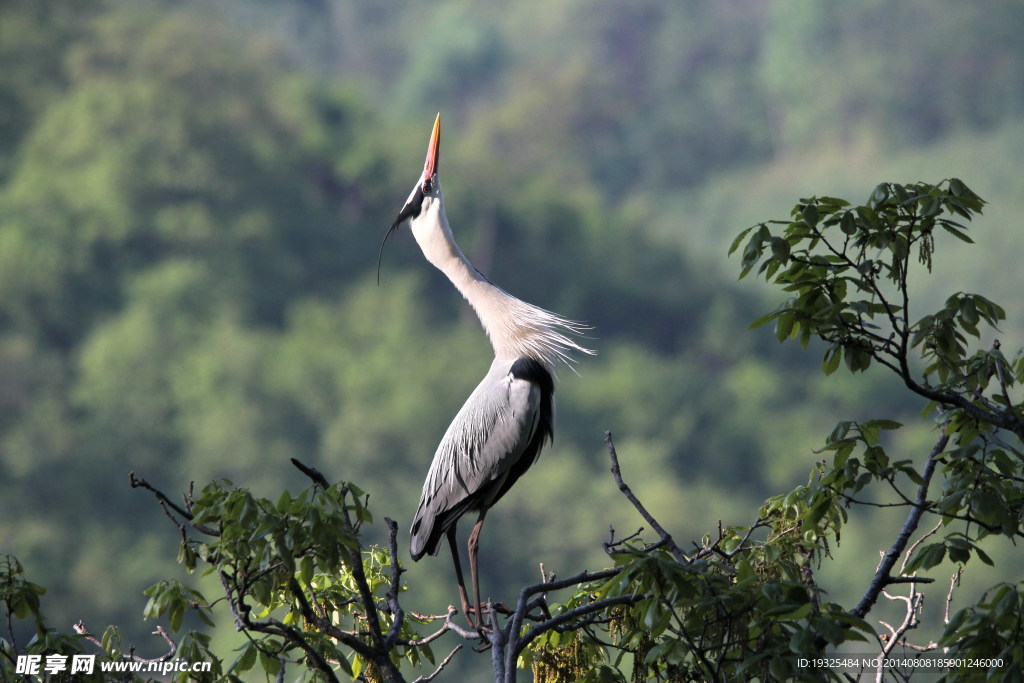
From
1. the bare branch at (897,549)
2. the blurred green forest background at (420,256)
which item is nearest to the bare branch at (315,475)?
the bare branch at (897,549)

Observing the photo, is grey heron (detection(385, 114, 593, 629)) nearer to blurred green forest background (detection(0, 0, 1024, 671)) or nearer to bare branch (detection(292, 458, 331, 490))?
bare branch (detection(292, 458, 331, 490))

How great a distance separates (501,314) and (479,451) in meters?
0.66

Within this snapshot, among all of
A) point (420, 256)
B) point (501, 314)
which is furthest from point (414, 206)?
point (420, 256)

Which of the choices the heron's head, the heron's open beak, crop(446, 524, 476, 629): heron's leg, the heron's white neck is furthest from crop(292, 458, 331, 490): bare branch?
the heron's open beak

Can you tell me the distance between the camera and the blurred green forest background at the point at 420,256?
4100 centimetres

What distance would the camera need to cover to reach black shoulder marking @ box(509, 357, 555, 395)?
5.36 metres

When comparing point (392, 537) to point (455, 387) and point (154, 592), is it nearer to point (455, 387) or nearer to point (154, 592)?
point (154, 592)

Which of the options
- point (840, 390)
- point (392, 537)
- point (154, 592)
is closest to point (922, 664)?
point (392, 537)

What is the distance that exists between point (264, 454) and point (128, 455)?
455cm

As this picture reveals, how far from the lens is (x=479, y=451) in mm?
5285

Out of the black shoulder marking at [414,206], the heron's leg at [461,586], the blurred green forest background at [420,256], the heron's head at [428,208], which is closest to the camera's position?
the heron's leg at [461,586]

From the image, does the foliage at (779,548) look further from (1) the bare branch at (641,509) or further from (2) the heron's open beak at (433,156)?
(2) the heron's open beak at (433,156)

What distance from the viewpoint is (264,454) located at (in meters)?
42.1

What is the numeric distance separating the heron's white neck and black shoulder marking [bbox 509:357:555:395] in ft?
0.17
